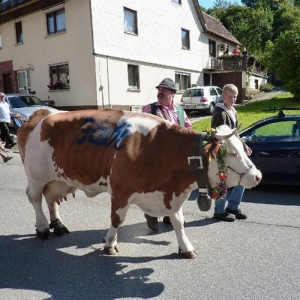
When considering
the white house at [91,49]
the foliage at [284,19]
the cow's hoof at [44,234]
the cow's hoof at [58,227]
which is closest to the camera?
the cow's hoof at [44,234]

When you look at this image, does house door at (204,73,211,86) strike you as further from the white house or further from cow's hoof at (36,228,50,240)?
cow's hoof at (36,228,50,240)

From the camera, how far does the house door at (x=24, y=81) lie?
65.7 feet

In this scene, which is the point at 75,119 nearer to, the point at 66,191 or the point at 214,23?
the point at 66,191

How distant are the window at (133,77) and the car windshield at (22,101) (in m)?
5.88

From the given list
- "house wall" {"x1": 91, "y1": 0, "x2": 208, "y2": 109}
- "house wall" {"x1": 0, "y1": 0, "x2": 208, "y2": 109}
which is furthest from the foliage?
"house wall" {"x1": 0, "y1": 0, "x2": 208, "y2": 109}

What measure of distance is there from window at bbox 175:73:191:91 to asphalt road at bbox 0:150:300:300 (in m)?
19.1

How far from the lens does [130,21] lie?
19016 millimetres

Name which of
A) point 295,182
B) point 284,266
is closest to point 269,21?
point 295,182

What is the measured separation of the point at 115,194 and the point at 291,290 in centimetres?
196

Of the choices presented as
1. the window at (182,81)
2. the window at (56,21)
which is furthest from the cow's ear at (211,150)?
the window at (182,81)

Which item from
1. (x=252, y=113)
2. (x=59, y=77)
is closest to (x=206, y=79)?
(x=252, y=113)

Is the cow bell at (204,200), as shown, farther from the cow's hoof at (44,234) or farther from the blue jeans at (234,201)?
the cow's hoof at (44,234)

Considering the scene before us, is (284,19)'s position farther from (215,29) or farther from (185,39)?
(185,39)

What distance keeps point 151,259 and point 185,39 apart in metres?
22.6
